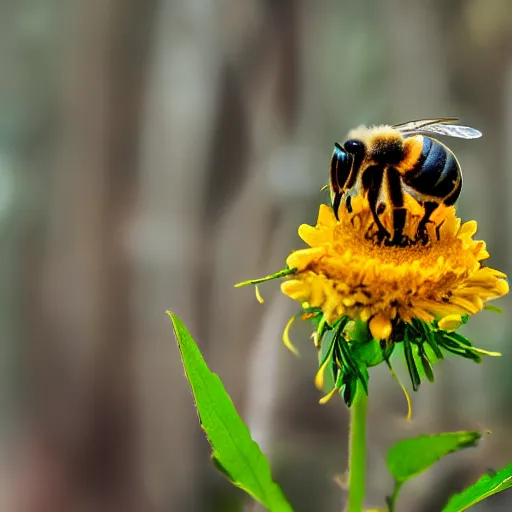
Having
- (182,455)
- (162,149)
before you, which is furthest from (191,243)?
(182,455)

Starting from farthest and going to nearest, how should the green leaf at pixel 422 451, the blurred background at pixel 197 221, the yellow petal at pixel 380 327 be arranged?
the blurred background at pixel 197 221 → the green leaf at pixel 422 451 → the yellow petal at pixel 380 327

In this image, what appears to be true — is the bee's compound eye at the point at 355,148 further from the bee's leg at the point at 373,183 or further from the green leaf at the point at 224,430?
the green leaf at the point at 224,430

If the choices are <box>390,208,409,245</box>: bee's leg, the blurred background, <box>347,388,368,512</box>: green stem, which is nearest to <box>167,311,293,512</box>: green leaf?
<box>347,388,368,512</box>: green stem

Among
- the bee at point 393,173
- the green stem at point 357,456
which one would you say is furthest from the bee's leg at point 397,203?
the green stem at point 357,456

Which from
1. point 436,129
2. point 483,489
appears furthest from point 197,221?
point 483,489

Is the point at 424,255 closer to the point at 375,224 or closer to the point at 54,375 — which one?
the point at 375,224

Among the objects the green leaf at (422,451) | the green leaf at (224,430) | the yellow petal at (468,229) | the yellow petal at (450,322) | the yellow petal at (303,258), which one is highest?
the yellow petal at (468,229)

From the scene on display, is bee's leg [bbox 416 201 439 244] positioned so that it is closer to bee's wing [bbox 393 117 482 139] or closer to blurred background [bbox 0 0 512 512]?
bee's wing [bbox 393 117 482 139]
